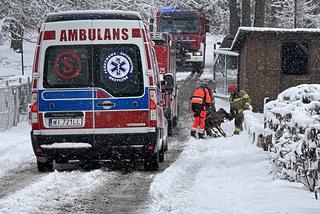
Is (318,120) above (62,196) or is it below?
above

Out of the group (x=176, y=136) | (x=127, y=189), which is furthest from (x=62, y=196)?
(x=176, y=136)

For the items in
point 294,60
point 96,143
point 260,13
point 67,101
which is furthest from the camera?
point 260,13

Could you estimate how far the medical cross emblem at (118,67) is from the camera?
1148cm

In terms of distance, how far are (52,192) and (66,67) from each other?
2808 mm

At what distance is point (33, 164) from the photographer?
1293 centimetres

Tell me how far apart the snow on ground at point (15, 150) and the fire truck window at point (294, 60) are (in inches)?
403

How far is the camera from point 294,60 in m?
26.6

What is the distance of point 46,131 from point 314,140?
4623mm

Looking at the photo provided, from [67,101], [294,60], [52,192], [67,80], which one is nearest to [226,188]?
[52,192]

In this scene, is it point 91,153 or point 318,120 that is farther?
point 91,153

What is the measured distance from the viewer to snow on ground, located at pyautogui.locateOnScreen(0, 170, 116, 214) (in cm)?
823

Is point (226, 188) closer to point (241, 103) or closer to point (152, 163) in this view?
point (152, 163)

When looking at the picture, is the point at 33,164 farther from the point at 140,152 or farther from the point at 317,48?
the point at 317,48

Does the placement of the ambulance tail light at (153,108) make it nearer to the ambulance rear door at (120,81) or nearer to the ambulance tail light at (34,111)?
the ambulance rear door at (120,81)
